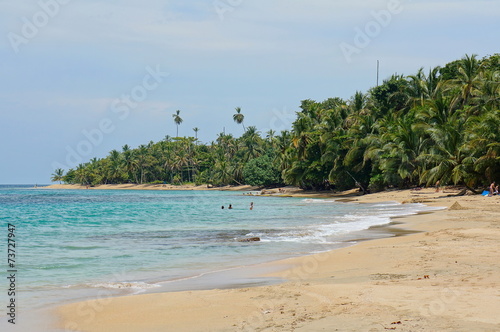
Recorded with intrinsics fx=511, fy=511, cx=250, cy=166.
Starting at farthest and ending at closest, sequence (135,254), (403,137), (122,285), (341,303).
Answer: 1. (403,137)
2. (135,254)
3. (122,285)
4. (341,303)

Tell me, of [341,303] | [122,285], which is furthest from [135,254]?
[341,303]

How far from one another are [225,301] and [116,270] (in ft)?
19.0

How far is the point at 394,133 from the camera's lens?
55344mm

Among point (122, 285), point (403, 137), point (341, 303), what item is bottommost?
point (122, 285)

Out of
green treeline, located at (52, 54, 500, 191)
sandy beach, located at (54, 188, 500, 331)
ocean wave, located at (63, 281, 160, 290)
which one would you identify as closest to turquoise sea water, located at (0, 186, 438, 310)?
ocean wave, located at (63, 281, 160, 290)

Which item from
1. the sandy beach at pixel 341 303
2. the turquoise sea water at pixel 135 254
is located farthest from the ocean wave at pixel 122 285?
the sandy beach at pixel 341 303

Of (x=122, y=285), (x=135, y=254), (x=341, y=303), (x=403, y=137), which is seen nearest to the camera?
(x=341, y=303)

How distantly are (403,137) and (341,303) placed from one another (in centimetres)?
4820

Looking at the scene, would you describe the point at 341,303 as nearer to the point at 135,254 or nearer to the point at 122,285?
the point at 122,285

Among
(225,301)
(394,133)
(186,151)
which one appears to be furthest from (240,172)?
(225,301)

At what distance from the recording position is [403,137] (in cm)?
5334

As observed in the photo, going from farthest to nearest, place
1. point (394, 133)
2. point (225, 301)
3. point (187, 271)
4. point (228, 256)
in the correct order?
point (394, 133) → point (228, 256) → point (187, 271) → point (225, 301)

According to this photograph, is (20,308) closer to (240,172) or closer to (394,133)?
(394,133)

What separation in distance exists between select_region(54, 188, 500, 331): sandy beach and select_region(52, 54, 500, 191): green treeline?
3006 cm
